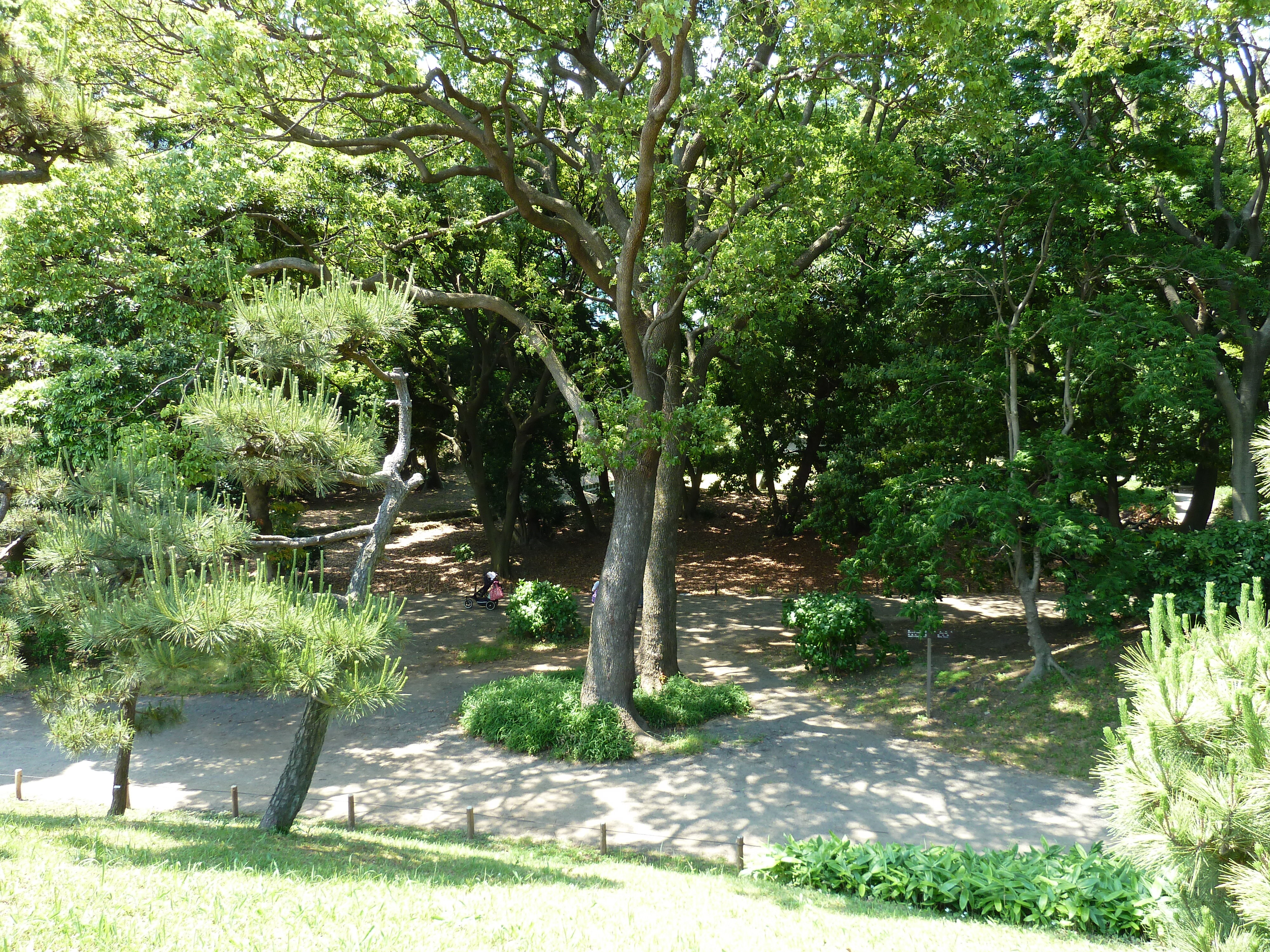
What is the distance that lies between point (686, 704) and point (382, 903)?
796 cm

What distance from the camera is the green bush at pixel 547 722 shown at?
11.0 metres

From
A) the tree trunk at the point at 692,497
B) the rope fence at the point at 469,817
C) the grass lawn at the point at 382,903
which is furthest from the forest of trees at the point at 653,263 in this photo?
the tree trunk at the point at 692,497

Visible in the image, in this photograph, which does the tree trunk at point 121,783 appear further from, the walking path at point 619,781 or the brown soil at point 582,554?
the brown soil at point 582,554

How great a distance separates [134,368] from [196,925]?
35.2 ft

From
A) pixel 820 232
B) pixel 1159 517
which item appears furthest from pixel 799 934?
pixel 1159 517

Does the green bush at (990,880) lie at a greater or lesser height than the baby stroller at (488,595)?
lesser

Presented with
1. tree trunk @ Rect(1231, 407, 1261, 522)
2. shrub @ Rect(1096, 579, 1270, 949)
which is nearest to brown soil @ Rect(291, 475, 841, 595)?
tree trunk @ Rect(1231, 407, 1261, 522)

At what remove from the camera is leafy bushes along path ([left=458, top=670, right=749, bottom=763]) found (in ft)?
36.4

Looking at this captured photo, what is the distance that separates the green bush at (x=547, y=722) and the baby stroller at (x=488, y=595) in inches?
263

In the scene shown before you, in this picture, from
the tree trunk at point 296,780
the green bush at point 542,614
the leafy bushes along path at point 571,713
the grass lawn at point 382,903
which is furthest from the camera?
the green bush at point 542,614

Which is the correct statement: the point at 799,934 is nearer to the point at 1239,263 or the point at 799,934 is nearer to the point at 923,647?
the point at 923,647

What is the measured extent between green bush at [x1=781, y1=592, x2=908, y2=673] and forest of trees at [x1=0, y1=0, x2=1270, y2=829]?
3.93 feet

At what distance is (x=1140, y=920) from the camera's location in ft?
19.8

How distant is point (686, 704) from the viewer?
40.6ft
